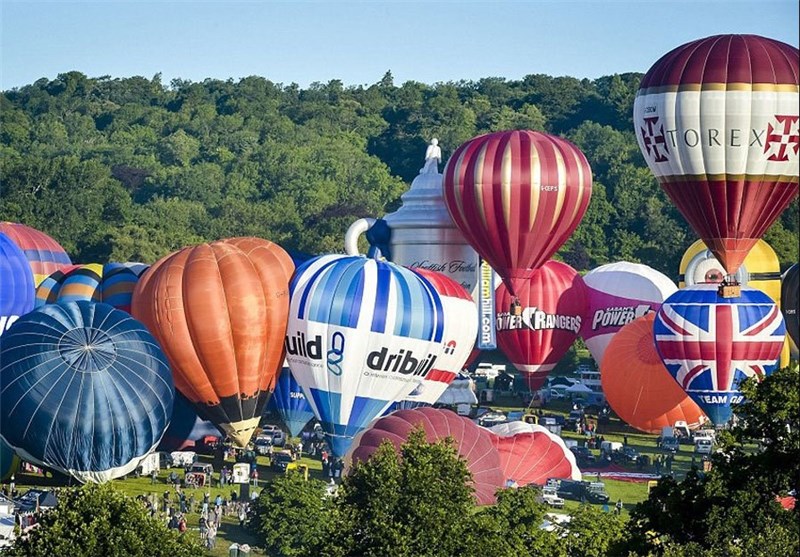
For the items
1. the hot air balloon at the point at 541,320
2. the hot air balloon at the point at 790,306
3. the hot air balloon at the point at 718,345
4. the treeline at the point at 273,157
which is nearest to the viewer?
the hot air balloon at the point at 718,345

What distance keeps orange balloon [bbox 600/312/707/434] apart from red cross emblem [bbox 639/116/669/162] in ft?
12.0

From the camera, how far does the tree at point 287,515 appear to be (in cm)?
2523

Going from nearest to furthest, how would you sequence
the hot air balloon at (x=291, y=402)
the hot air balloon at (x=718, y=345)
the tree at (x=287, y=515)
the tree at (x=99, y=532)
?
the tree at (x=99, y=532) < the tree at (x=287, y=515) < the hot air balloon at (x=291, y=402) < the hot air balloon at (x=718, y=345)

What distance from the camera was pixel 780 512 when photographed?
18125 mm

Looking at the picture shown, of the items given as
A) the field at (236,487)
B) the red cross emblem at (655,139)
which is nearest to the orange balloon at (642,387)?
the field at (236,487)

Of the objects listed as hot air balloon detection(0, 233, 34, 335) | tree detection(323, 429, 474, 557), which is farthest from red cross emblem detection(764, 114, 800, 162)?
tree detection(323, 429, 474, 557)

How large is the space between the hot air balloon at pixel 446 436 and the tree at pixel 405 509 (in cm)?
609

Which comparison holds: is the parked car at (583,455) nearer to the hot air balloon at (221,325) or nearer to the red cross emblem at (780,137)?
the hot air balloon at (221,325)

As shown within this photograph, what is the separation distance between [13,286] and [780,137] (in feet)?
41.9

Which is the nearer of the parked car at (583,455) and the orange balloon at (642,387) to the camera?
the parked car at (583,455)

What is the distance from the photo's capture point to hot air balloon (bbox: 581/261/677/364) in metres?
40.8

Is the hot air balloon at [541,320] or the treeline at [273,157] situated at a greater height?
the treeline at [273,157]

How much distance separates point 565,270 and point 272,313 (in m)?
10.9

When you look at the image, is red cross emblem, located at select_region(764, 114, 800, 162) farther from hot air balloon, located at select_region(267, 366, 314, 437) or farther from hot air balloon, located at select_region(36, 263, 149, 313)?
hot air balloon, located at select_region(36, 263, 149, 313)
